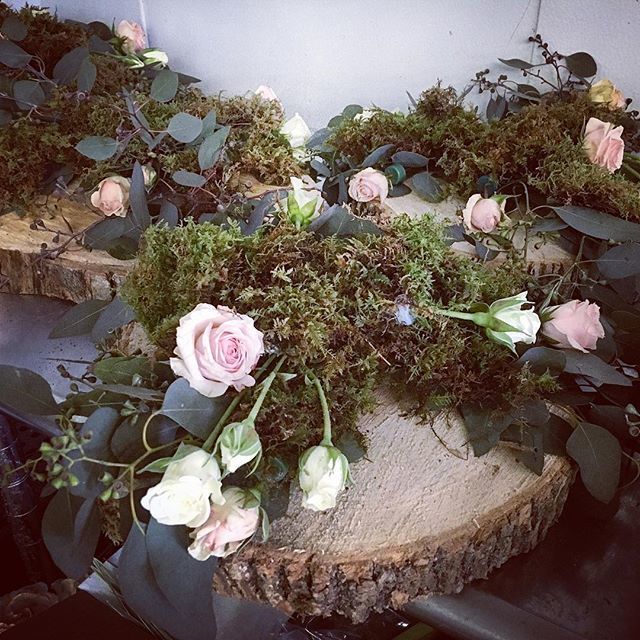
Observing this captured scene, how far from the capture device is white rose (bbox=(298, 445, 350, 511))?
58 centimetres

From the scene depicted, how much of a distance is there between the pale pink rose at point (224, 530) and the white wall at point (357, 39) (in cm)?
98

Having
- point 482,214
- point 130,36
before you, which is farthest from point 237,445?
point 130,36

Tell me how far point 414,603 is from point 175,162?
71cm

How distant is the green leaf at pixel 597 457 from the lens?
71 cm

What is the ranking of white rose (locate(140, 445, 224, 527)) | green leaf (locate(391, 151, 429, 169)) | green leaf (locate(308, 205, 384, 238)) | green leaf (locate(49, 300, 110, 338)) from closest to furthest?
white rose (locate(140, 445, 224, 527)) → green leaf (locate(308, 205, 384, 238)) → green leaf (locate(49, 300, 110, 338)) → green leaf (locate(391, 151, 429, 169))

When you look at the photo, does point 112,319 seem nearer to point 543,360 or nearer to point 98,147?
point 98,147

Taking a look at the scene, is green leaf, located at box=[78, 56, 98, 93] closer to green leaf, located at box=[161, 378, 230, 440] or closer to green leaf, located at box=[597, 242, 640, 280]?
green leaf, located at box=[161, 378, 230, 440]

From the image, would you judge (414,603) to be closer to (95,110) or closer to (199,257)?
(199,257)

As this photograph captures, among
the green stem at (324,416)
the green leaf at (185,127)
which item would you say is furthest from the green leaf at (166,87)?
the green stem at (324,416)

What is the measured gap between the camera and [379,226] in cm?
81

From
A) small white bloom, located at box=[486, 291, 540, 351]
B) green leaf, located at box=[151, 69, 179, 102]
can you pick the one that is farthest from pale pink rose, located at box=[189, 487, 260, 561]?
green leaf, located at box=[151, 69, 179, 102]

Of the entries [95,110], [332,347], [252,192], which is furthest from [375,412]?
[95,110]

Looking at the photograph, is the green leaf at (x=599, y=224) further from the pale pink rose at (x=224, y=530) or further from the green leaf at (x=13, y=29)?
the green leaf at (x=13, y=29)

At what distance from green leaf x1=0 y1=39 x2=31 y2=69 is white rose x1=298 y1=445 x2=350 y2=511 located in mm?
947
